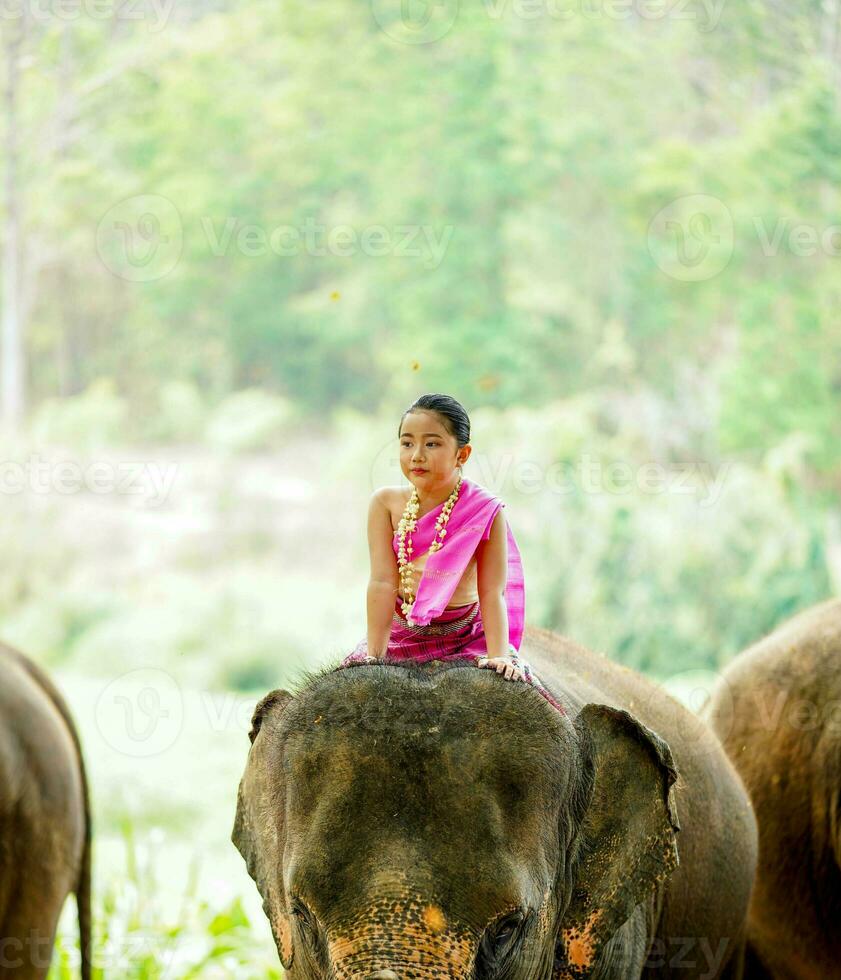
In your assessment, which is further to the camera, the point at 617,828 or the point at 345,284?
the point at 345,284

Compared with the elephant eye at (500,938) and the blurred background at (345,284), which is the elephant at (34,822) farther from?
the blurred background at (345,284)

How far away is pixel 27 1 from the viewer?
12.3 m

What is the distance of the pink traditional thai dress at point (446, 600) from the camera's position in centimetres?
216

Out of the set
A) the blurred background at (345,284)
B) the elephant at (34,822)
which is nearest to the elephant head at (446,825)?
the elephant at (34,822)

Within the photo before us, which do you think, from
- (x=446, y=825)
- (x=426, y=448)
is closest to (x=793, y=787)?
(x=426, y=448)

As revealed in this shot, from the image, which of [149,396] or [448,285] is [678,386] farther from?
[149,396]

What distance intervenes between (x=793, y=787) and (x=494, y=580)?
1531mm

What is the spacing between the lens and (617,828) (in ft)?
6.86

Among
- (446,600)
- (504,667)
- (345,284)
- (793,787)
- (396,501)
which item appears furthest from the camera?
(345,284)

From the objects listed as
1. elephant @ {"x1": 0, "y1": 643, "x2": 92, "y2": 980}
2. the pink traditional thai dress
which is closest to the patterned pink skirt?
the pink traditional thai dress

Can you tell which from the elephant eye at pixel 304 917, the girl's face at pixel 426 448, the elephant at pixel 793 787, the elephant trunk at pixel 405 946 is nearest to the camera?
the elephant trunk at pixel 405 946

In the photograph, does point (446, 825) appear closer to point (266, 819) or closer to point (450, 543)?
point (266, 819)

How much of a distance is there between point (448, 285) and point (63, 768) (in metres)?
10.1

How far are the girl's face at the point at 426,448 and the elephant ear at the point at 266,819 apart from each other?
0.39 metres
